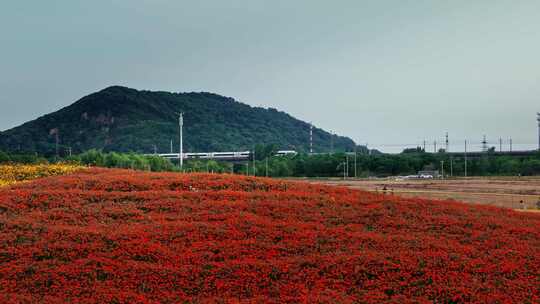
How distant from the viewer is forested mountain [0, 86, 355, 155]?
12169 cm

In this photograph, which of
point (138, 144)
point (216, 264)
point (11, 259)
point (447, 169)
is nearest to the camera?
point (216, 264)

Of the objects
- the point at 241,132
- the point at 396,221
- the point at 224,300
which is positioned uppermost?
the point at 241,132

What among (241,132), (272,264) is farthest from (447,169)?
(241,132)

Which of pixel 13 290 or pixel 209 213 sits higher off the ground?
pixel 209 213

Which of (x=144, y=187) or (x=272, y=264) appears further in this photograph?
(x=144, y=187)

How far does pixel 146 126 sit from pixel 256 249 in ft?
401

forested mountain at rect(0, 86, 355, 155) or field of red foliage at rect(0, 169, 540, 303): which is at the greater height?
forested mountain at rect(0, 86, 355, 155)

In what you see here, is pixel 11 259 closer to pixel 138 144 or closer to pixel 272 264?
pixel 272 264

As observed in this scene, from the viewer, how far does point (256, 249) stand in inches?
431

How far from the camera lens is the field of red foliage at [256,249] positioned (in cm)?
930

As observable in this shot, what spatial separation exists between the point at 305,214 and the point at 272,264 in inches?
146

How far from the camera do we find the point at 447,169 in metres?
74.0

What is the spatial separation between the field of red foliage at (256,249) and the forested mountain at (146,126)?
324 ft

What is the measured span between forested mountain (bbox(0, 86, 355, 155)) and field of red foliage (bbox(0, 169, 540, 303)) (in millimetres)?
98842
